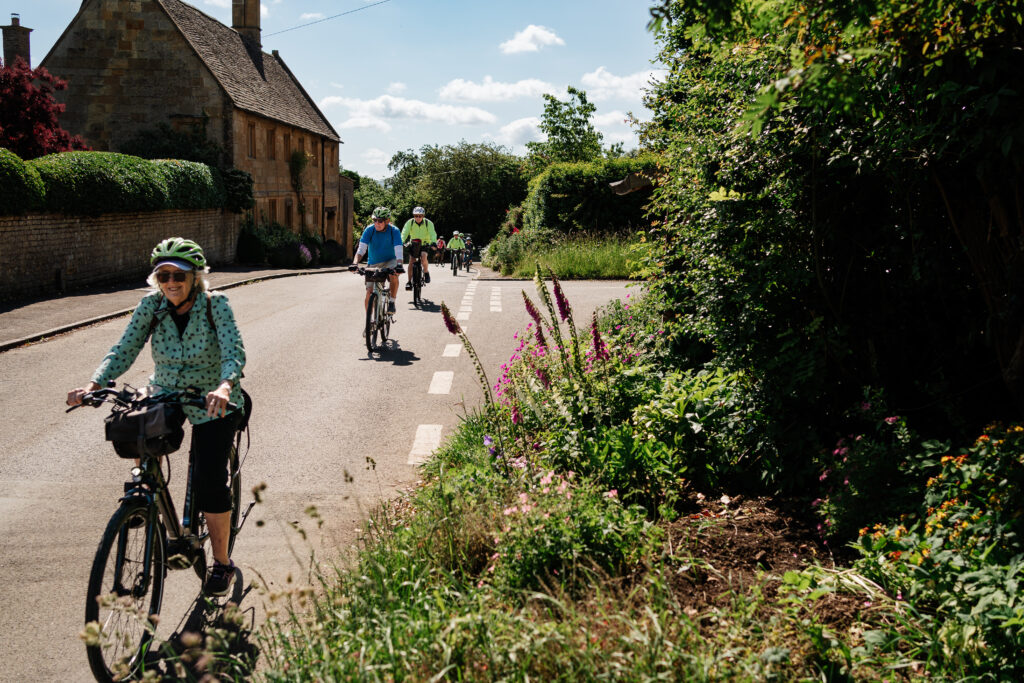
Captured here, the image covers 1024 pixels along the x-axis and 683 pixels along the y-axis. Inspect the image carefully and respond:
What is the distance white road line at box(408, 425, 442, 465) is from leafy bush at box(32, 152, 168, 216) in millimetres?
13697

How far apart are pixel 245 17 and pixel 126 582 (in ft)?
146

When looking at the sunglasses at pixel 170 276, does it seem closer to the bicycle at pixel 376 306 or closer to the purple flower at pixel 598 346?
the purple flower at pixel 598 346

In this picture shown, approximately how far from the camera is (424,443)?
7.37 m

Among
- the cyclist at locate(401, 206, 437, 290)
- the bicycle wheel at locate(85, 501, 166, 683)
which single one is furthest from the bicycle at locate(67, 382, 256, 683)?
the cyclist at locate(401, 206, 437, 290)

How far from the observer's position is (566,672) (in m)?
2.89

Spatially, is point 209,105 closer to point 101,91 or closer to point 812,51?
point 101,91

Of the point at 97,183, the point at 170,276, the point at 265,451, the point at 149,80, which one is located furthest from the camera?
the point at 149,80

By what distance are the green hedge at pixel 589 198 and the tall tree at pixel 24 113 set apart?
16177 millimetres

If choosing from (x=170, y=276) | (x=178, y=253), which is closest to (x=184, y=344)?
(x=170, y=276)

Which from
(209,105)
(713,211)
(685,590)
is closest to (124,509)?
(685,590)

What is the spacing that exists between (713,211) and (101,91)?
112ft

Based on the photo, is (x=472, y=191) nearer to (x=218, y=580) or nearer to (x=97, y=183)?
(x=97, y=183)

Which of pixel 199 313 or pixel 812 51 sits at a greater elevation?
pixel 812 51

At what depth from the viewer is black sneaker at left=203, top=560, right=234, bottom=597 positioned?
429cm
